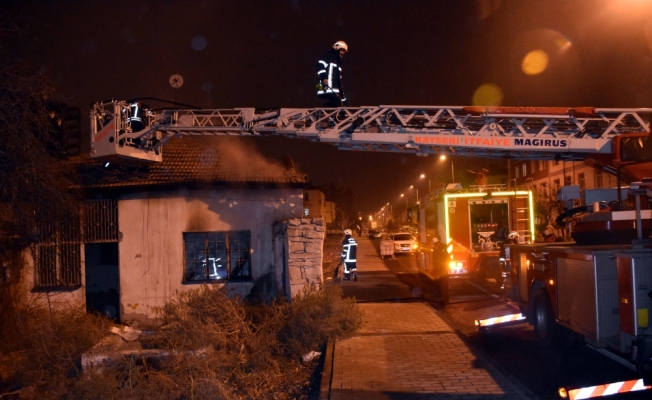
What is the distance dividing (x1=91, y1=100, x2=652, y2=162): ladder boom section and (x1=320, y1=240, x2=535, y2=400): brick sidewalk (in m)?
3.35

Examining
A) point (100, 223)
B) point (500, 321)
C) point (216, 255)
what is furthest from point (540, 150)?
point (100, 223)

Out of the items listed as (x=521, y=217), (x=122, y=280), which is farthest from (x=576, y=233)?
(x=122, y=280)

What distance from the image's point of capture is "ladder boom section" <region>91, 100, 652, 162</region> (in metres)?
9.70

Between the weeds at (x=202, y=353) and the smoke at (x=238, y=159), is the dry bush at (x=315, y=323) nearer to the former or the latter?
the weeds at (x=202, y=353)

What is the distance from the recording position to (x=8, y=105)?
695 cm

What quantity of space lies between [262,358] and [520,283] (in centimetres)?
481

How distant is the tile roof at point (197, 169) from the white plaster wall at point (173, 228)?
0.38 metres

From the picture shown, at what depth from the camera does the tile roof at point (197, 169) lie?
12930 millimetres

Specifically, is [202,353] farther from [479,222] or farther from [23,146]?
[479,222]

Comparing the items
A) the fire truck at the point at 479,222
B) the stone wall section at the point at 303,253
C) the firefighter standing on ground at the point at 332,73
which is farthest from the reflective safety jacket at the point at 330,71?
the fire truck at the point at 479,222

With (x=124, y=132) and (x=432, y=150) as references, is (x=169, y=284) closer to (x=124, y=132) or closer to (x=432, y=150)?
(x=124, y=132)

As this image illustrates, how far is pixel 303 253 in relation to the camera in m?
12.1

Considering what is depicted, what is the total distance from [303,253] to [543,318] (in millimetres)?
5126

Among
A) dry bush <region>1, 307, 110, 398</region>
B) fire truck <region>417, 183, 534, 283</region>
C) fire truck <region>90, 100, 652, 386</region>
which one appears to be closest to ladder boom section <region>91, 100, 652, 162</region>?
fire truck <region>90, 100, 652, 386</region>
